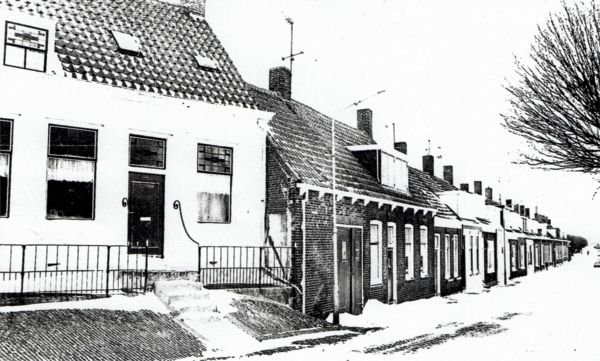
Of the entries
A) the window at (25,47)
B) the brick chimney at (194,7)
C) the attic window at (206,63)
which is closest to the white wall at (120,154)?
the window at (25,47)

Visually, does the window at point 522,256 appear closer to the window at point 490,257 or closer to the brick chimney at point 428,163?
the window at point 490,257

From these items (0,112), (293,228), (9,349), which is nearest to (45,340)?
(9,349)

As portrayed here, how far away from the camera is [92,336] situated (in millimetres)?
10883

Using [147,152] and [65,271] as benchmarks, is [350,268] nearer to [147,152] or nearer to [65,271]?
[147,152]

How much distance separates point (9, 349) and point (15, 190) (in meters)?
5.00

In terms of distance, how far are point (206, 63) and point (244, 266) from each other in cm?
581

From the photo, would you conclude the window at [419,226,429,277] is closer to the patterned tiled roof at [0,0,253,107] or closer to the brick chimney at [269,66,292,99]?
the brick chimney at [269,66,292,99]

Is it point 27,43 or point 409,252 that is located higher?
point 27,43

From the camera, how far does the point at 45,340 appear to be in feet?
33.9

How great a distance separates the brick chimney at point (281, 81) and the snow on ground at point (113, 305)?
12840mm

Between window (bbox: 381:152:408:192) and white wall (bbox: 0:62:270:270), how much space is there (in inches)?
294

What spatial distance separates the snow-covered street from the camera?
40.3 feet

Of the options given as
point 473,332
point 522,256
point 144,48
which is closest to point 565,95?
point 473,332

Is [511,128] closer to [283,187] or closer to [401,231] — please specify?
[283,187]
